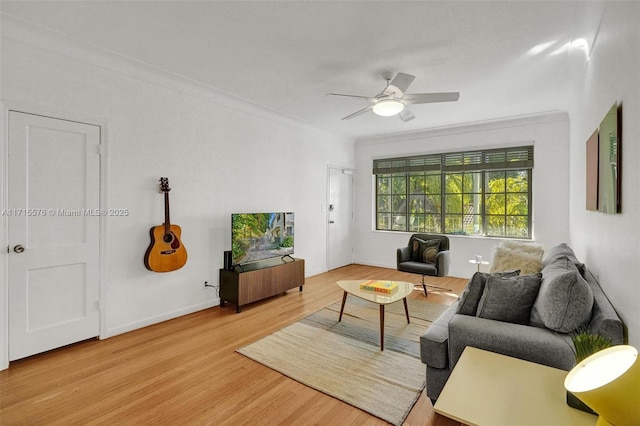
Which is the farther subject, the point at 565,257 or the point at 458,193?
the point at 458,193

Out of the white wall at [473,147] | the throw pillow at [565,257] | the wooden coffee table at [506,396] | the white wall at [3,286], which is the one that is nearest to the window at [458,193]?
the white wall at [473,147]

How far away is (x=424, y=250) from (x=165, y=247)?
11.4 ft

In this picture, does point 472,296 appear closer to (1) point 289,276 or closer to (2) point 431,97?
(2) point 431,97

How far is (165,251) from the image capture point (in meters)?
3.35

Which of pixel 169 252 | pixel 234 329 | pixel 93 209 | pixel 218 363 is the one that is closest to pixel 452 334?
pixel 218 363

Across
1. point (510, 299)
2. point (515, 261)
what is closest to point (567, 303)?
point (510, 299)

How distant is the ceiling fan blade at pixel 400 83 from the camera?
9.01ft

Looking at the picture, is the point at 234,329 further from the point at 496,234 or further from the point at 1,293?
the point at 496,234

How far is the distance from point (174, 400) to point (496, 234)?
16.7 feet

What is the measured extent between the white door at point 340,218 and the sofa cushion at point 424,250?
166cm

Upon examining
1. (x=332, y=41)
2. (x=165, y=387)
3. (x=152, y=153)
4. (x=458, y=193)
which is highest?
(x=332, y=41)

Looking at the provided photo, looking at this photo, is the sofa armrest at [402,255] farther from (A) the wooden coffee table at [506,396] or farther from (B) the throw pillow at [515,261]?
(A) the wooden coffee table at [506,396]

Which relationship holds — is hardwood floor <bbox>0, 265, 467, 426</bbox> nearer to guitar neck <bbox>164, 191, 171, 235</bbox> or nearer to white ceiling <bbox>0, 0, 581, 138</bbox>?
guitar neck <bbox>164, 191, 171, 235</bbox>

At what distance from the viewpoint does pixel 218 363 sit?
257 cm
